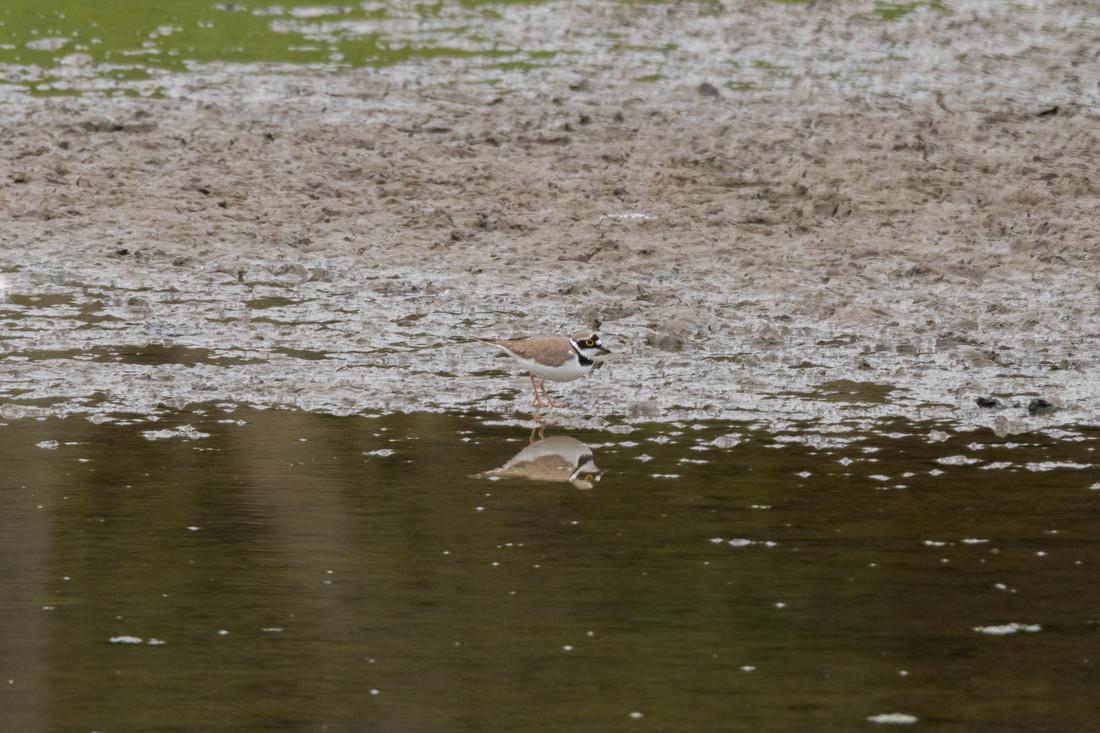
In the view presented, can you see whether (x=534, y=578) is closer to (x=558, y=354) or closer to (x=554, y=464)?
(x=554, y=464)

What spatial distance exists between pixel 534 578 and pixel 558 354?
8.61 feet

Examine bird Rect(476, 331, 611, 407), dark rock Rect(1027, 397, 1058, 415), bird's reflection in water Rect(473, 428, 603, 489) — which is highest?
bird Rect(476, 331, 611, 407)

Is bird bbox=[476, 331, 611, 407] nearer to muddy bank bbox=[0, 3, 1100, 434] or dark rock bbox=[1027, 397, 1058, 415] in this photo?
muddy bank bbox=[0, 3, 1100, 434]

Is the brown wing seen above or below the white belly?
above

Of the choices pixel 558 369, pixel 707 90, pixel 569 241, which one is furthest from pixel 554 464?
pixel 707 90

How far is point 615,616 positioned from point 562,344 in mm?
3080

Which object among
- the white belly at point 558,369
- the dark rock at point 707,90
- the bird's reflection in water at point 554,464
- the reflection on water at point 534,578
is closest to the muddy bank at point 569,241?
the dark rock at point 707,90

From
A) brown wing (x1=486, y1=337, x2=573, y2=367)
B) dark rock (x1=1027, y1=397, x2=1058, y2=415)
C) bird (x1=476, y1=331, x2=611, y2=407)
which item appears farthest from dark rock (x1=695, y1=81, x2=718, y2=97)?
dark rock (x1=1027, y1=397, x2=1058, y2=415)

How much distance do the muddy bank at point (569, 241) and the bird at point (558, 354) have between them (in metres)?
0.26

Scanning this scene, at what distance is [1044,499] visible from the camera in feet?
24.7

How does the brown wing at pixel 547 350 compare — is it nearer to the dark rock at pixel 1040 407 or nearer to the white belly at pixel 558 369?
the white belly at pixel 558 369

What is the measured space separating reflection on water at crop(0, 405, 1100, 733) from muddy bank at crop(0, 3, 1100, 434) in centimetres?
79

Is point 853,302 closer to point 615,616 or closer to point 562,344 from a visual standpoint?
point 562,344

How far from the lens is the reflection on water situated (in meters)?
5.45
